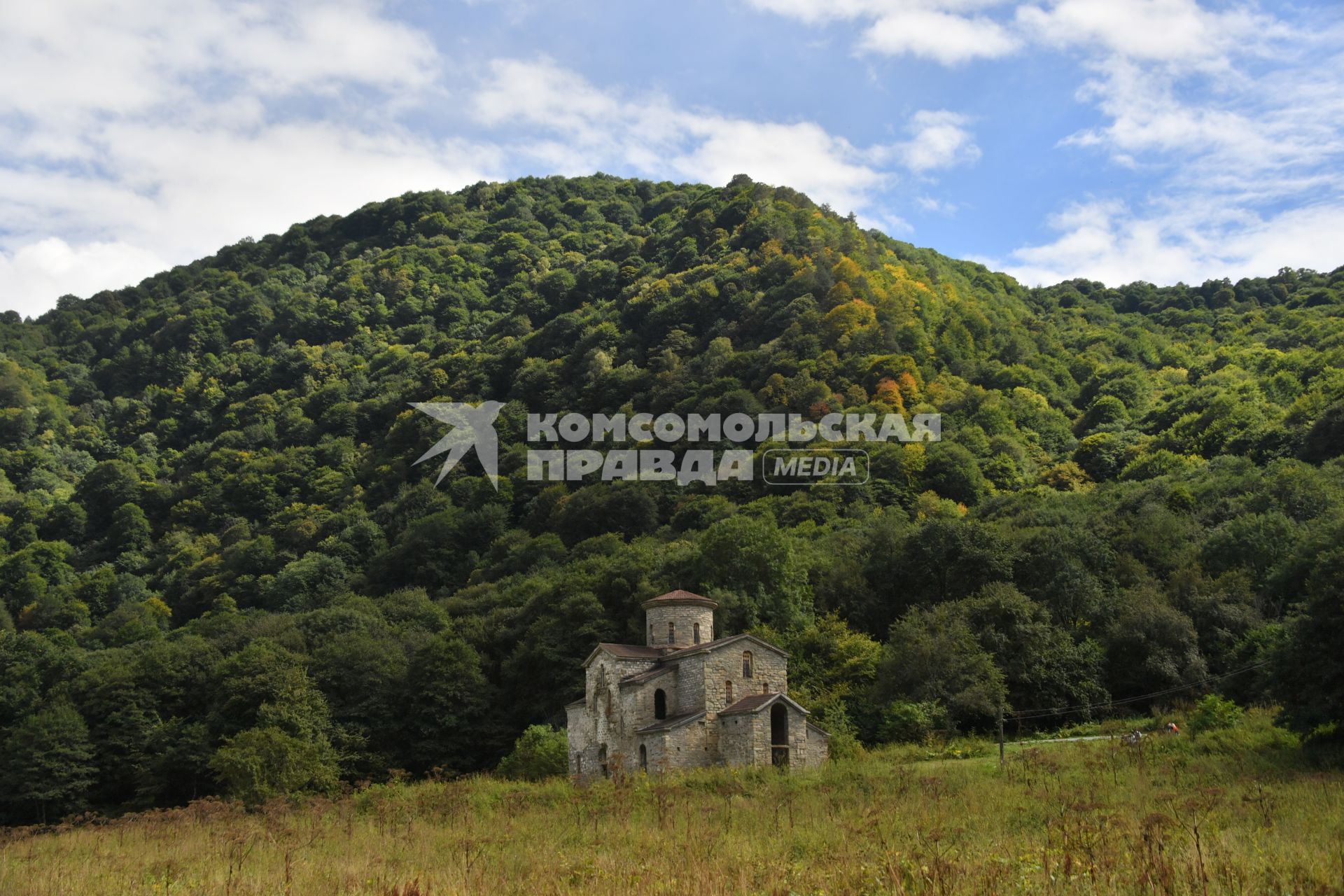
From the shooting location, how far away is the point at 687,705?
32.6 meters

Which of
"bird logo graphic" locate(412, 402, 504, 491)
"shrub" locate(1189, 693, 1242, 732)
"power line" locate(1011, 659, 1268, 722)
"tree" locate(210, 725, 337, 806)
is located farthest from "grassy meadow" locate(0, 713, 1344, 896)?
"bird logo graphic" locate(412, 402, 504, 491)

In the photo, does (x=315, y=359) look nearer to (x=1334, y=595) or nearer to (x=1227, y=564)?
(x=1227, y=564)

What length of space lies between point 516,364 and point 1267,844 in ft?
276

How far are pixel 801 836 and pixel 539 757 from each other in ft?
75.9

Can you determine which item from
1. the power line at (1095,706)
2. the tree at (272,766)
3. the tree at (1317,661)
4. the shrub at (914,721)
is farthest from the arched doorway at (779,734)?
A: the tree at (272,766)

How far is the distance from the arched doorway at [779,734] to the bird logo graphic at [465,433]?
50077 millimetres

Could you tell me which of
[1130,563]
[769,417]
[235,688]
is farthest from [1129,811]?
[769,417]

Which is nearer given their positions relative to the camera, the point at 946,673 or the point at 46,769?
the point at 946,673

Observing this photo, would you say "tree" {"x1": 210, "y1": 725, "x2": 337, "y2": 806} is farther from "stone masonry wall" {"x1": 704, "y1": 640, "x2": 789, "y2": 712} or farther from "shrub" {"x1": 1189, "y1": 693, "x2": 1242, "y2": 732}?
"shrub" {"x1": 1189, "y1": 693, "x2": 1242, "y2": 732}

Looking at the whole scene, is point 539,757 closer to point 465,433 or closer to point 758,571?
point 758,571

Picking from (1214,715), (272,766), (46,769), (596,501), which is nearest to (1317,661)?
(1214,715)

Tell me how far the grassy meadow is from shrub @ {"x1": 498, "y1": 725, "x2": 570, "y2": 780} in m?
10.6

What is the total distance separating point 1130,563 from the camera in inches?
1634

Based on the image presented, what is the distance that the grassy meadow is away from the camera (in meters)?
10.1
